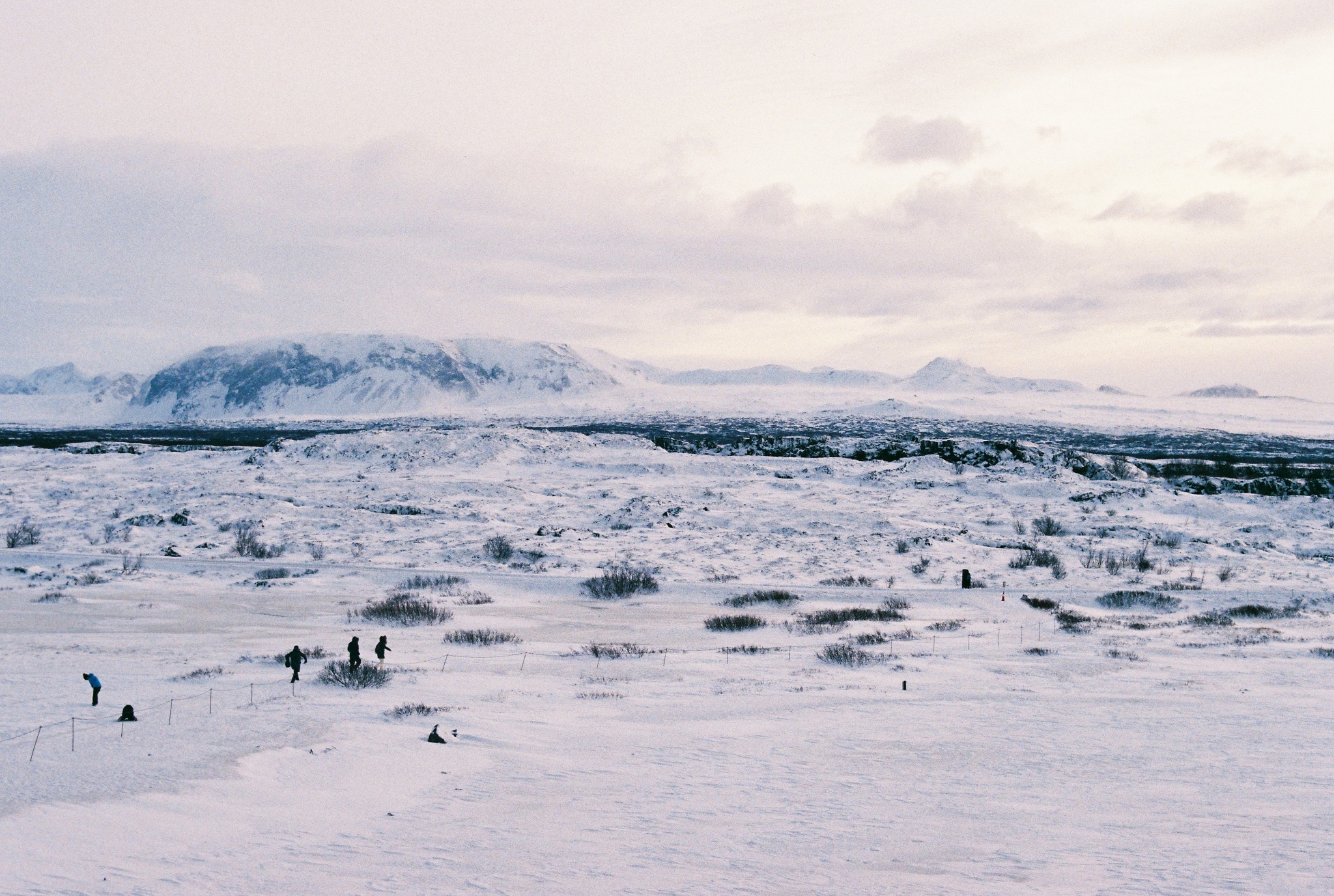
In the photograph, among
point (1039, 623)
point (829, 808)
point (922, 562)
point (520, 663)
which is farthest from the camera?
point (922, 562)

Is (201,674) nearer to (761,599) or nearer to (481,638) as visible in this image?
(481,638)

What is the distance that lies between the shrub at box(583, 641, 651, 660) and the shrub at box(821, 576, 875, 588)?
10486 millimetres

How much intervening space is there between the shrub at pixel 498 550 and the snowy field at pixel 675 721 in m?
0.54

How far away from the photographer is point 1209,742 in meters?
12.6

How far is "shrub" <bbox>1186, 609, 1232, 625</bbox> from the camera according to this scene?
74.6ft

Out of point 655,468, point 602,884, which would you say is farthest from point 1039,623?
point 655,468

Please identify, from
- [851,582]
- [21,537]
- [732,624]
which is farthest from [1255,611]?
[21,537]

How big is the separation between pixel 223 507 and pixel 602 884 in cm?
3800

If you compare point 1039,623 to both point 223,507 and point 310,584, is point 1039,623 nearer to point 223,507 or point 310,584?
point 310,584

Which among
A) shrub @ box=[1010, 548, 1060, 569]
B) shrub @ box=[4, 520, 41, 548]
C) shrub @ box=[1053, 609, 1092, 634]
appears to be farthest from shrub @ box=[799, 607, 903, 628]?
shrub @ box=[4, 520, 41, 548]

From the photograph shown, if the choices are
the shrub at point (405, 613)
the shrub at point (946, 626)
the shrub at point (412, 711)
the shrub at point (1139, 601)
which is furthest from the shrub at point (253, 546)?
the shrub at point (1139, 601)

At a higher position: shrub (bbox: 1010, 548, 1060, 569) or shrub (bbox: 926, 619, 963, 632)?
shrub (bbox: 1010, 548, 1060, 569)

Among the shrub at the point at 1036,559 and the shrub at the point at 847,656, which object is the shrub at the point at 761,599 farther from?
the shrub at the point at 1036,559

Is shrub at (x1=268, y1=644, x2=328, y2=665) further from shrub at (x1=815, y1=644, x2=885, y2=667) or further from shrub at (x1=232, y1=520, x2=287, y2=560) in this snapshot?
shrub at (x1=232, y1=520, x2=287, y2=560)
